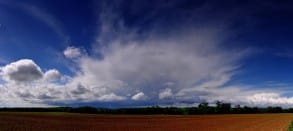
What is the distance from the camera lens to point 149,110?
10669cm

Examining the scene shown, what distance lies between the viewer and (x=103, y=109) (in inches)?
3888

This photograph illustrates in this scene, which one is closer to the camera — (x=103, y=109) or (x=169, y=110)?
(x=103, y=109)

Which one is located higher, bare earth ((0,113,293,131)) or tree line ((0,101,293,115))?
tree line ((0,101,293,115))

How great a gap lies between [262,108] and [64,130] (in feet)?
479

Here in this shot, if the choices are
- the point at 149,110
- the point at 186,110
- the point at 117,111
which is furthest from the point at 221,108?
the point at 117,111

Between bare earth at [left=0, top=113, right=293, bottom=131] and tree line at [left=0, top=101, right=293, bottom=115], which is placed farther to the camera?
tree line at [left=0, top=101, right=293, bottom=115]

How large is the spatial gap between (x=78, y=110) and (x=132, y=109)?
60.5 feet

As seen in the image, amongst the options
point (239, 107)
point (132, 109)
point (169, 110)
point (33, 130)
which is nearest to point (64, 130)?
point (33, 130)

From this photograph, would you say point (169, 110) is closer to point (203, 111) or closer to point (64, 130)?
point (203, 111)

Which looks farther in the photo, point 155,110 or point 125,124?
point 155,110

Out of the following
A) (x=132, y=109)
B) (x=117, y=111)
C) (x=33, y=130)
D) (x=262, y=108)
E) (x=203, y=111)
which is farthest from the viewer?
(x=262, y=108)

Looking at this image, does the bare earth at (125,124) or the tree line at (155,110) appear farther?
the tree line at (155,110)

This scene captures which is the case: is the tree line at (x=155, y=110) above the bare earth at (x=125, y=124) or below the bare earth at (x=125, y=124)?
above

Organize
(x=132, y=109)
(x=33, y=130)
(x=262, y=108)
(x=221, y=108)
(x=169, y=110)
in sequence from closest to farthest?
(x=33, y=130) → (x=132, y=109) → (x=169, y=110) → (x=221, y=108) → (x=262, y=108)
